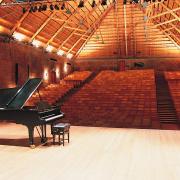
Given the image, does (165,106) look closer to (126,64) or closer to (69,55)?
(126,64)

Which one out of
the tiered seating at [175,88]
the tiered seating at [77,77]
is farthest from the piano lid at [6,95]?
the tiered seating at [77,77]

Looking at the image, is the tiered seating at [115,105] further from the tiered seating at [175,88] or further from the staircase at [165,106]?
the tiered seating at [175,88]

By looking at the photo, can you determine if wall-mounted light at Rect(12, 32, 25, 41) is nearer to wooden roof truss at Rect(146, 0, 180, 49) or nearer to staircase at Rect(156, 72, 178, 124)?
wooden roof truss at Rect(146, 0, 180, 49)

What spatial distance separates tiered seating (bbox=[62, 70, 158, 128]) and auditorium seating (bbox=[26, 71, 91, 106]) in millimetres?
1248

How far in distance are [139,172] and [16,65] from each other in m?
10.3

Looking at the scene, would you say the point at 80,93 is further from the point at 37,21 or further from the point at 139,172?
the point at 139,172

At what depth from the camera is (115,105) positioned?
10992 millimetres

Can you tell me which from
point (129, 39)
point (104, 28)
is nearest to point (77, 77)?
point (104, 28)

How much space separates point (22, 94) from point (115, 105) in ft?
Answer: 19.0

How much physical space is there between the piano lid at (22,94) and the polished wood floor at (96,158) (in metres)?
0.91

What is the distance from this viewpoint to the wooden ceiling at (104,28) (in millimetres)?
13211

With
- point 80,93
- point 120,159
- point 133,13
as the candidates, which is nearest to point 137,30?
point 133,13

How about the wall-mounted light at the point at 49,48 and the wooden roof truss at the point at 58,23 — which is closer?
the wooden roof truss at the point at 58,23

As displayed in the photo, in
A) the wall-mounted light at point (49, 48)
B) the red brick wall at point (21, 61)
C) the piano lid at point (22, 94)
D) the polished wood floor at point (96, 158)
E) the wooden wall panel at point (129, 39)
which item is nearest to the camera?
the polished wood floor at point (96, 158)
